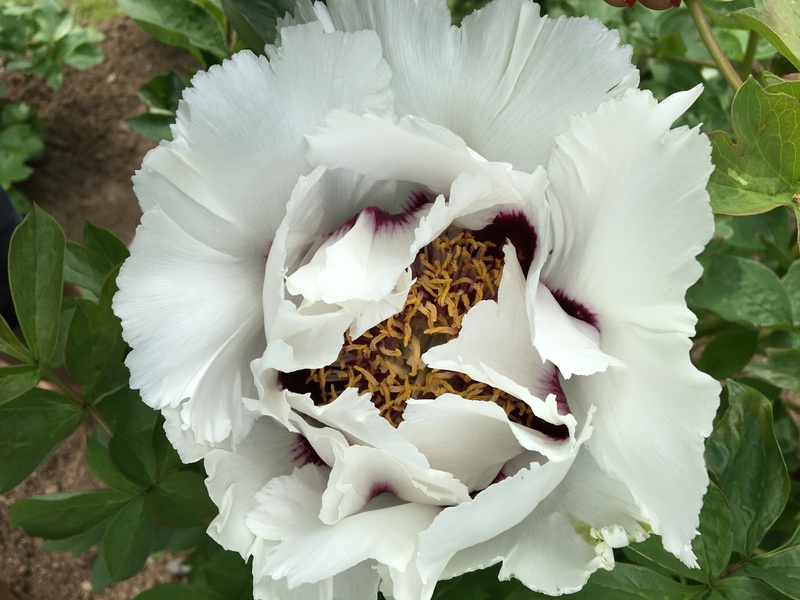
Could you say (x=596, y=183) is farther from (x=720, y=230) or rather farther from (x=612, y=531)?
(x=720, y=230)

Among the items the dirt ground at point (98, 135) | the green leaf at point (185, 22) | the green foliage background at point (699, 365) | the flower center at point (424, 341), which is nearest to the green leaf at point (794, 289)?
the green foliage background at point (699, 365)

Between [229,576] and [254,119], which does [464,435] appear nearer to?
[254,119]

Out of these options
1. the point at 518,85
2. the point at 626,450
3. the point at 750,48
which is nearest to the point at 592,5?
the point at 750,48

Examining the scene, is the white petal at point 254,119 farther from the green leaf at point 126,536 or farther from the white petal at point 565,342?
the green leaf at point 126,536

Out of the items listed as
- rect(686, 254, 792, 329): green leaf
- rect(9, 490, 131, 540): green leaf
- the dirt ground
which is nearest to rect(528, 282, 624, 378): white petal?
rect(686, 254, 792, 329): green leaf

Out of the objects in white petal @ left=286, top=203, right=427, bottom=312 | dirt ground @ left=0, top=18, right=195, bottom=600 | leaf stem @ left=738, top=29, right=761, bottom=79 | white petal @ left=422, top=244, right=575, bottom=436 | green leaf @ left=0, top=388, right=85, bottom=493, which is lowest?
dirt ground @ left=0, top=18, right=195, bottom=600

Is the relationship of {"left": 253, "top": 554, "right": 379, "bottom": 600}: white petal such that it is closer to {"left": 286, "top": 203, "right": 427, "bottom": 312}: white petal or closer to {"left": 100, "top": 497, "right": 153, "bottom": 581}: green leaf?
{"left": 286, "top": 203, "right": 427, "bottom": 312}: white petal
